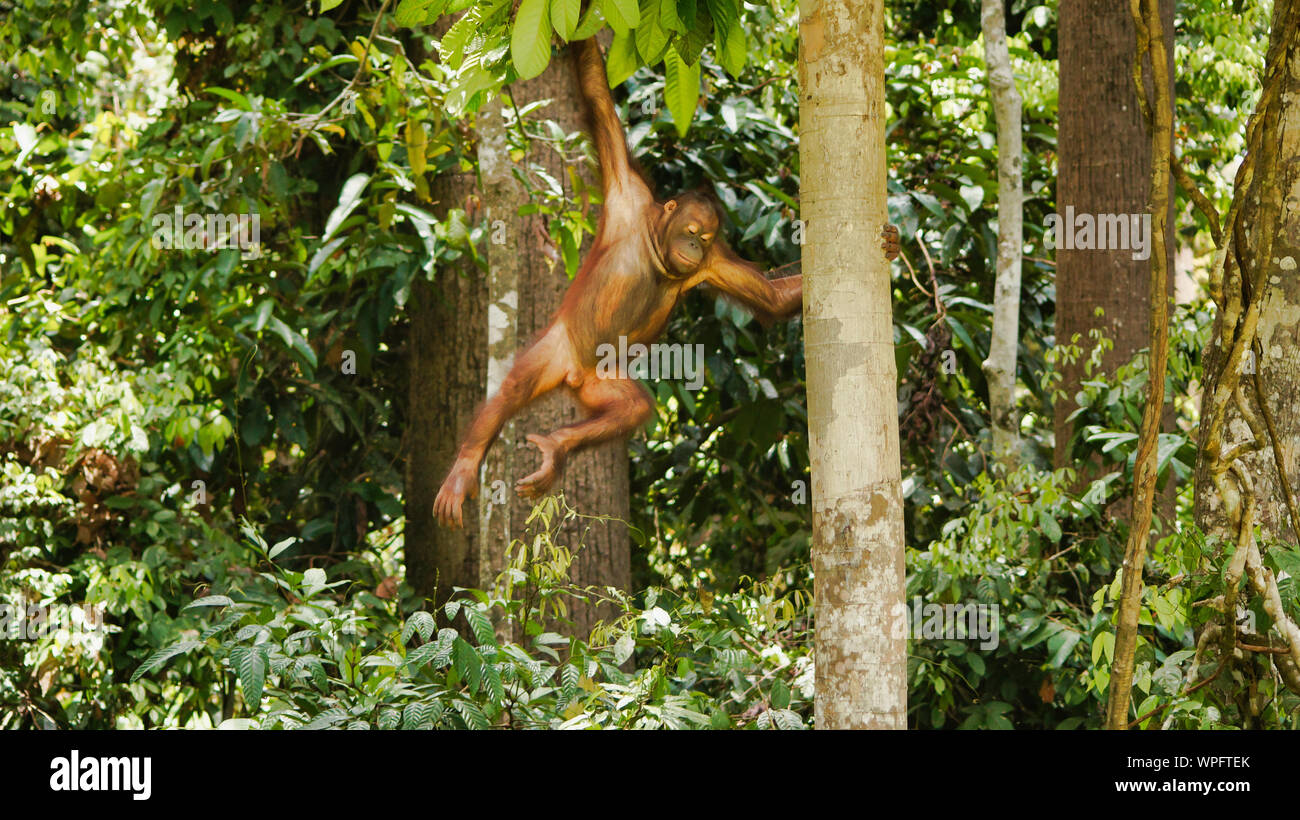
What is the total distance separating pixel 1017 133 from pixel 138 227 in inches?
146

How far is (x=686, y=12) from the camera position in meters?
2.60

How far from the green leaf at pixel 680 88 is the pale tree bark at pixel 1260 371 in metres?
1.27

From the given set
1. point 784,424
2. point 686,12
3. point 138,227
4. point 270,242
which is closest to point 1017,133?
point 784,424

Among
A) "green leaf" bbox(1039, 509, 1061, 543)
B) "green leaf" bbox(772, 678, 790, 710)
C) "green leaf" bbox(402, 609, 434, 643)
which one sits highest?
"green leaf" bbox(1039, 509, 1061, 543)

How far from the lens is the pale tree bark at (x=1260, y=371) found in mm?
2574

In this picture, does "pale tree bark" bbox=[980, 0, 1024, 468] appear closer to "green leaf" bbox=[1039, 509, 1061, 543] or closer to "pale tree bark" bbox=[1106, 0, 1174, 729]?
"green leaf" bbox=[1039, 509, 1061, 543]

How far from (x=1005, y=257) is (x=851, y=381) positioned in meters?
2.60

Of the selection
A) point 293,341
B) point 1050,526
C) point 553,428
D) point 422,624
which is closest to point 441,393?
point 293,341

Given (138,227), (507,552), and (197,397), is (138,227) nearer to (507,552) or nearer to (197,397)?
(197,397)

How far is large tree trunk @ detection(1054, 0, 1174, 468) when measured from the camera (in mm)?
4816

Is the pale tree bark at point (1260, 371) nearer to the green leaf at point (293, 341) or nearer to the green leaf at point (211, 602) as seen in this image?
the green leaf at point (211, 602)

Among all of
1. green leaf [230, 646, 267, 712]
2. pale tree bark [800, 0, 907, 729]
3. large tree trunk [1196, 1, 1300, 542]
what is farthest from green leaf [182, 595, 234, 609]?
large tree trunk [1196, 1, 1300, 542]

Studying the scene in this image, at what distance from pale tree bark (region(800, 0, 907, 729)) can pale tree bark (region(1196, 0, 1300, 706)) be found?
810 millimetres

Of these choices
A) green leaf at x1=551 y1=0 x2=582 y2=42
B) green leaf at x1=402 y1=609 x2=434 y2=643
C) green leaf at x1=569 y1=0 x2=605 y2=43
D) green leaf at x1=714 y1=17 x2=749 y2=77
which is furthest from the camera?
green leaf at x1=402 y1=609 x2=434 y2=643
